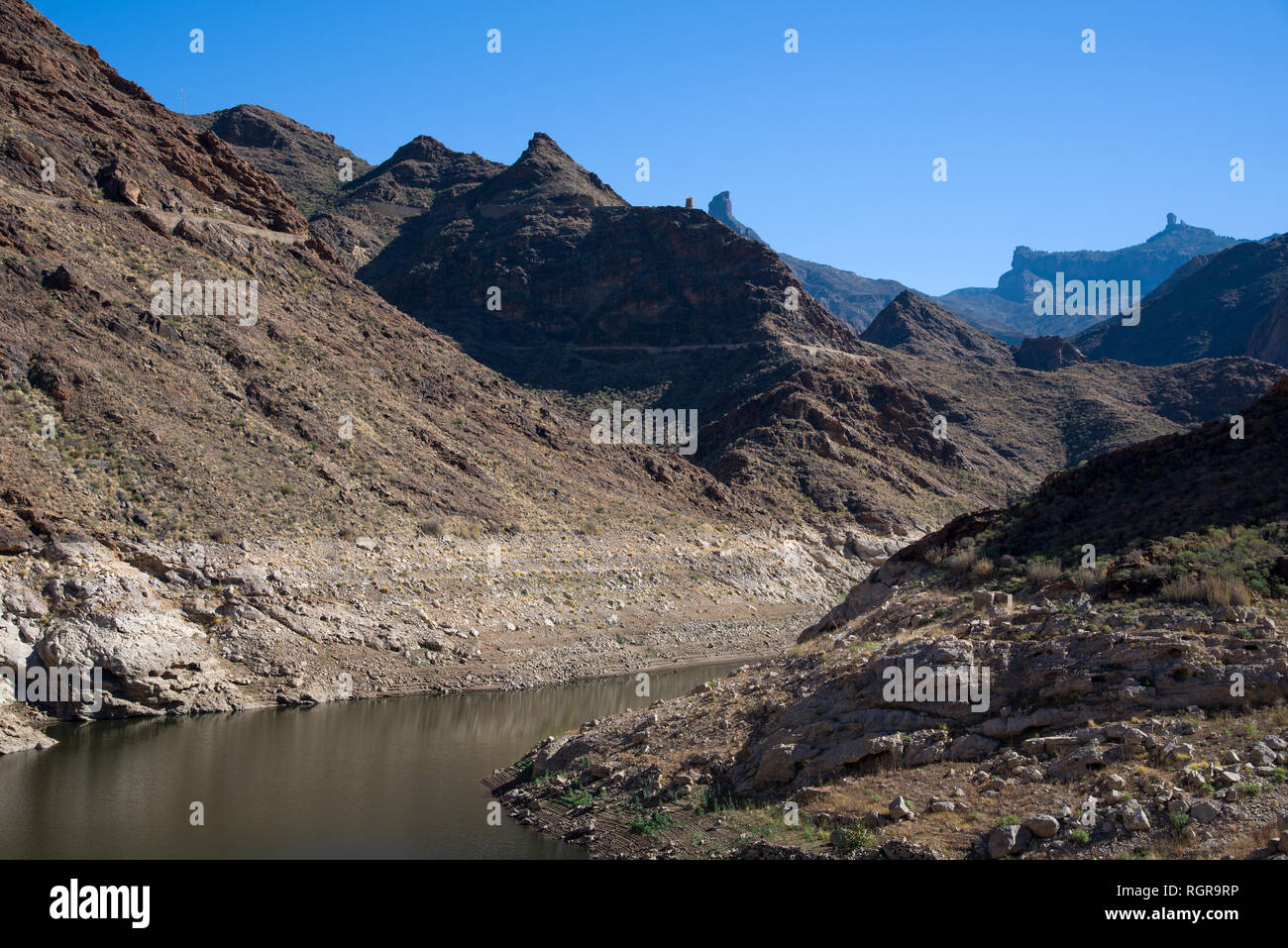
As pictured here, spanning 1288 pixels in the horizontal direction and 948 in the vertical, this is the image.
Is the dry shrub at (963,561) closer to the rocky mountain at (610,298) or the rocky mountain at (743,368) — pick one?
the rocky mountain at (743,368)

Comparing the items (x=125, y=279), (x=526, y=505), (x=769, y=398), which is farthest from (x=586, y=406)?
(x=125, y=279)

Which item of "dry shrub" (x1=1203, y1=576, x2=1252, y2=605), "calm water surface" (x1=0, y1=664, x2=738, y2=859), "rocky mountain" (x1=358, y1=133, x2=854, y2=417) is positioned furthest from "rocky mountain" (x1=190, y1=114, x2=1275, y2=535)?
"dry shrub" (x1=1203, y1=576, x2=1252, y2=605)

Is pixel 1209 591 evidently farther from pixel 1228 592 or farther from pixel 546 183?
pixel 546 183

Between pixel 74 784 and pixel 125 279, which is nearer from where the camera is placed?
pixel 74 784

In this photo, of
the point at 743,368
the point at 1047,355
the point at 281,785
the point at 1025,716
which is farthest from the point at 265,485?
the point at 1047,355

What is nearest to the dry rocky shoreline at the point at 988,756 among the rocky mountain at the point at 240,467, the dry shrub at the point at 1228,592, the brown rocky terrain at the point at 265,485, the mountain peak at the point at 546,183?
the dry shrub at the point at 1228,592

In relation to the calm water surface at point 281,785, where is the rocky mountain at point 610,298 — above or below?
above
